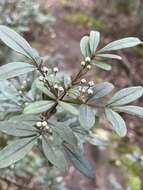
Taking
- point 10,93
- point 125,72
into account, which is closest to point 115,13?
point 125,72

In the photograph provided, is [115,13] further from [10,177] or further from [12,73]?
[12,73]

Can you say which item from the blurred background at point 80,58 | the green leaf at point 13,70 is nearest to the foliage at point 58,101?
the green leaf at point 13,70

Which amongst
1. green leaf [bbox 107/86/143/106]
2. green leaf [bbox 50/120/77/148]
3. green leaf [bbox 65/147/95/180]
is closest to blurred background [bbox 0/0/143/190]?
green leaf [bbox 65/147/95/180]

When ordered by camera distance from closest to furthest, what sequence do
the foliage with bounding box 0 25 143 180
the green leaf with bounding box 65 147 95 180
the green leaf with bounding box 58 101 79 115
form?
the green leaf with bounding box 58 101 79 115 → the foliage with bounding box 0 25 143 180 → the green leaf with bounding box 65 147 95 180

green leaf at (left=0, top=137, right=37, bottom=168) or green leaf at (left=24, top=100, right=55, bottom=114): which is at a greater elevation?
green leaf at (left=24, top=100, right=55, bottom=114)

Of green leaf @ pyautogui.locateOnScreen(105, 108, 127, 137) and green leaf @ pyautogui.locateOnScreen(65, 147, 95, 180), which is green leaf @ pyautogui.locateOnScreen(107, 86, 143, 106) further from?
green leaf @ pyautogui.locateOnScreen(65, 147, 95, 180)

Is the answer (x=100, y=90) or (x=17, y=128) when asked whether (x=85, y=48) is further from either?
(x=17, y=128)

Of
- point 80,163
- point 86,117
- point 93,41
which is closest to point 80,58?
point 80,163
